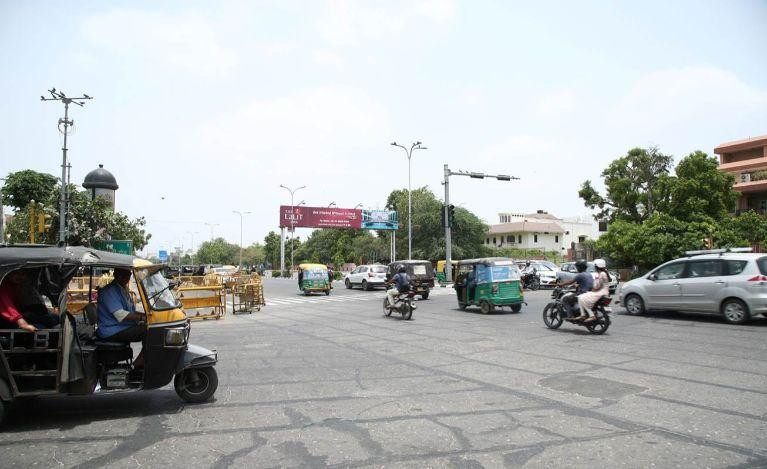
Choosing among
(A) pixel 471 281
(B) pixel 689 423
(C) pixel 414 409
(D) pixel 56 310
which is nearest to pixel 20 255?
(D) pixel 56 310

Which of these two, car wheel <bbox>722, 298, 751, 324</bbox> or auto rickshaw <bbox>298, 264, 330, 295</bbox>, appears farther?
auto rickshaw <bbox>298, 264, 330, 295</bbox>

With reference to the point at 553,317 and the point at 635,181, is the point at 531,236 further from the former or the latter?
the point at 553,317

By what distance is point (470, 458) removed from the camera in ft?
14.9

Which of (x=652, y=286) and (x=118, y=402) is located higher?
(x=652, y=286)

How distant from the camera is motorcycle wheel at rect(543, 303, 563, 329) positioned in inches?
521

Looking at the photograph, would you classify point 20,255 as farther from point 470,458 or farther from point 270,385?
point 470,458

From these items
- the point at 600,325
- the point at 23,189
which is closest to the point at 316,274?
the point at 600,325

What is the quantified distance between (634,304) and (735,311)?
2.97 m

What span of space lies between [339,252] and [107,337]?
245ft

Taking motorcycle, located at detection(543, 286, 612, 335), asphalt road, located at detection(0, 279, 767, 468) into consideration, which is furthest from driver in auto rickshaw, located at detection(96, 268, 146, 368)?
motorcycle, located at detection(543, 286, 612, 335)

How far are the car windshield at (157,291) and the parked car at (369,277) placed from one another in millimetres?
25792

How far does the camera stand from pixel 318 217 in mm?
56062

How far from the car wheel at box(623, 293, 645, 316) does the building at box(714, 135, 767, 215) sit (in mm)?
37520

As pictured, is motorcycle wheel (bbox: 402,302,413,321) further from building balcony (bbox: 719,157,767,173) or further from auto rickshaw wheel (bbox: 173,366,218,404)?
building balcony (bbox: 719,157,767,173)
